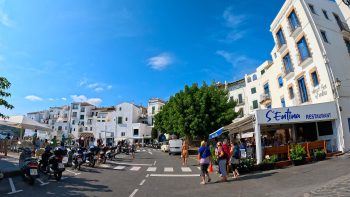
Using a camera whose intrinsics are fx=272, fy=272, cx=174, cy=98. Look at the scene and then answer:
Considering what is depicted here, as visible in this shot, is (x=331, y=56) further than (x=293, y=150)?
Yes

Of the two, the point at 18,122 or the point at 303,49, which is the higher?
the point at 303,49

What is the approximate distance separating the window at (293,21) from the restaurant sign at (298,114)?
8.39 m

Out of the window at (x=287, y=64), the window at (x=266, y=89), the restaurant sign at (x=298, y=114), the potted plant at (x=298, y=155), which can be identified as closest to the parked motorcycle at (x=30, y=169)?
the restaurant sign at (x=298, y=114)

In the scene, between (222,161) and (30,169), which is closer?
(30,169)

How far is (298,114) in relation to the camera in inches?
700

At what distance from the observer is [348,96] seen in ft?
64.5

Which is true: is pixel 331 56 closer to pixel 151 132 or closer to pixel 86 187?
pixel 86 187

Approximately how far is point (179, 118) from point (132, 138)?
4477cm

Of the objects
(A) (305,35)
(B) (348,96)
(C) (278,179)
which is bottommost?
(C) (278,179)

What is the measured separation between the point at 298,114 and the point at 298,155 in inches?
116

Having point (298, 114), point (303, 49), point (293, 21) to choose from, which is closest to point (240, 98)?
point (293, 21)

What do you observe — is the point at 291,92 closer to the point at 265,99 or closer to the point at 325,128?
the point at 265,99

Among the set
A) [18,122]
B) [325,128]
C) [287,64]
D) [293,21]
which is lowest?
[325,128]

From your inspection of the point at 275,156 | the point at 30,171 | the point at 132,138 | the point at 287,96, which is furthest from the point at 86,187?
the point at 132,138
